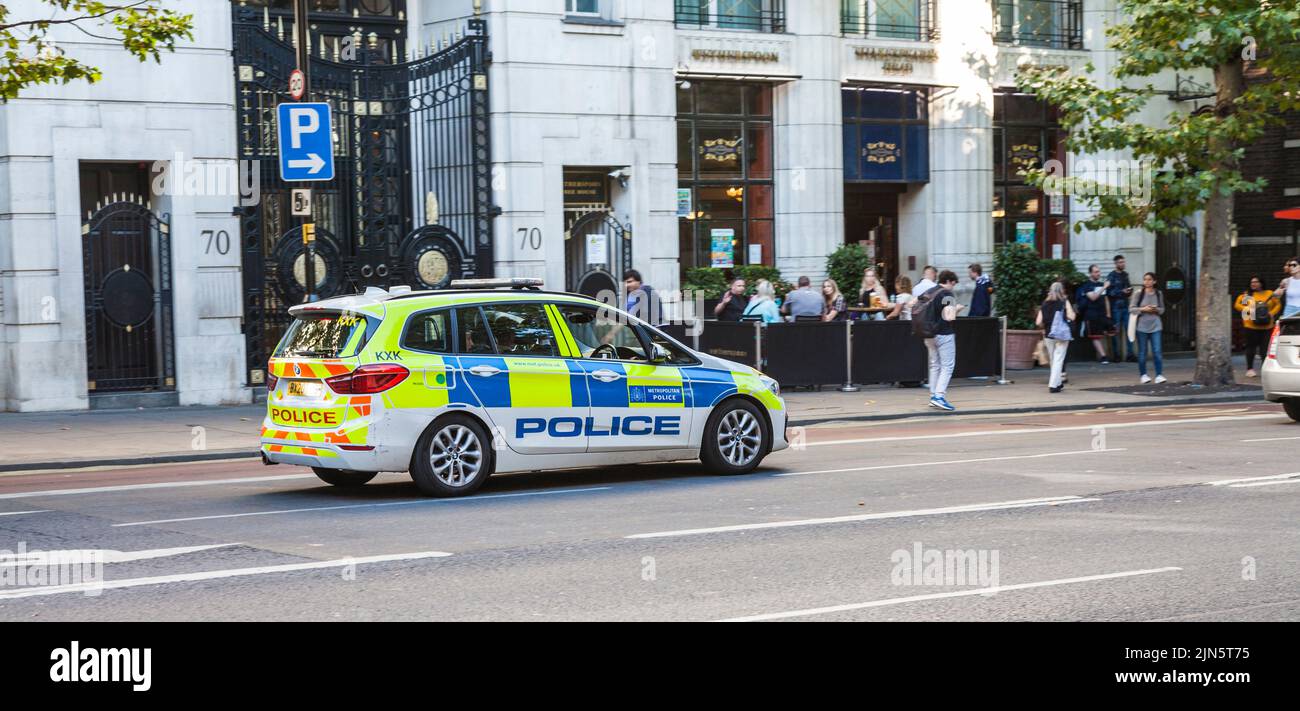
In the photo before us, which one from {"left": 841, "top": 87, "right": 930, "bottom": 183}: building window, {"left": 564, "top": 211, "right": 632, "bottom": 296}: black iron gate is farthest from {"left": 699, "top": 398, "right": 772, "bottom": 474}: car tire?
{"left": 841, "top": 87, "right": 930, "bottom": 183}: building window

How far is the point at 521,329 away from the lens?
12719 millimetres

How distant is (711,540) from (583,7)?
16608 mm

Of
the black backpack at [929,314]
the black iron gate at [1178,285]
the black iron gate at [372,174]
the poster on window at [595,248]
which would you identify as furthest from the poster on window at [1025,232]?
the black iron gate at [372,174]

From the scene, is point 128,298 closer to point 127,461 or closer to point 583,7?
point 127,461

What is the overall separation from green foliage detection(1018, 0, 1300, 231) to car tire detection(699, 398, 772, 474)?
422 inches

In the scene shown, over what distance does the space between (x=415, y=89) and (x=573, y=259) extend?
3.74m

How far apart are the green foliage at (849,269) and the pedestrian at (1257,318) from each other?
644 cm

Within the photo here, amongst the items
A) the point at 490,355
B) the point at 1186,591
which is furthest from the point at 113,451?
the point at 1186,591

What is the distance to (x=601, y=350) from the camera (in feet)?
43.0

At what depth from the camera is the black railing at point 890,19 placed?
27.8 meters

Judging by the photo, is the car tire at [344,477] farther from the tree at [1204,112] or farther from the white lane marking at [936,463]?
the tree at [1204,112]

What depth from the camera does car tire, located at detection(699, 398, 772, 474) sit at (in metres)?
13.5
